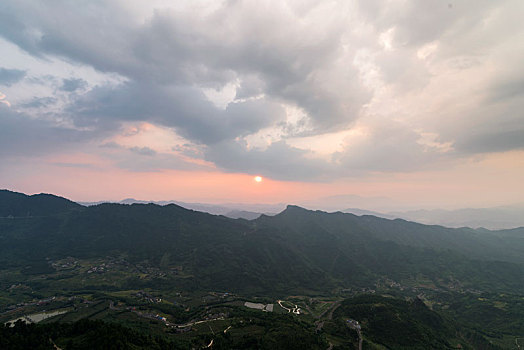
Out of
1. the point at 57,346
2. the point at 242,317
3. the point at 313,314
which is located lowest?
the point at 313,314

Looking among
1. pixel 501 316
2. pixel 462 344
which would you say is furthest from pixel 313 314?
pixel 501 316

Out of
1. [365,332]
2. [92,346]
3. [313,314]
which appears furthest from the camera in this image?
[313,314]

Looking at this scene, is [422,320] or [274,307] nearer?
[422,320]

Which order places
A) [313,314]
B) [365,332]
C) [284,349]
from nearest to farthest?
[284,349] < [365,332] < [313,314]

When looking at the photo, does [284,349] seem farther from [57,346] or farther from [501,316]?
[501,316]

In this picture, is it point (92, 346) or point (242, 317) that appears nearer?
point (92, 346)

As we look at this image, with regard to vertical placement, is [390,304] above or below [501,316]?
above

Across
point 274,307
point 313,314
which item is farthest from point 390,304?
point 274,307

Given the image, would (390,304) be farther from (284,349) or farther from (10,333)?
(10,333)

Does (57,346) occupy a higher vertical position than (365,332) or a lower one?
higher
